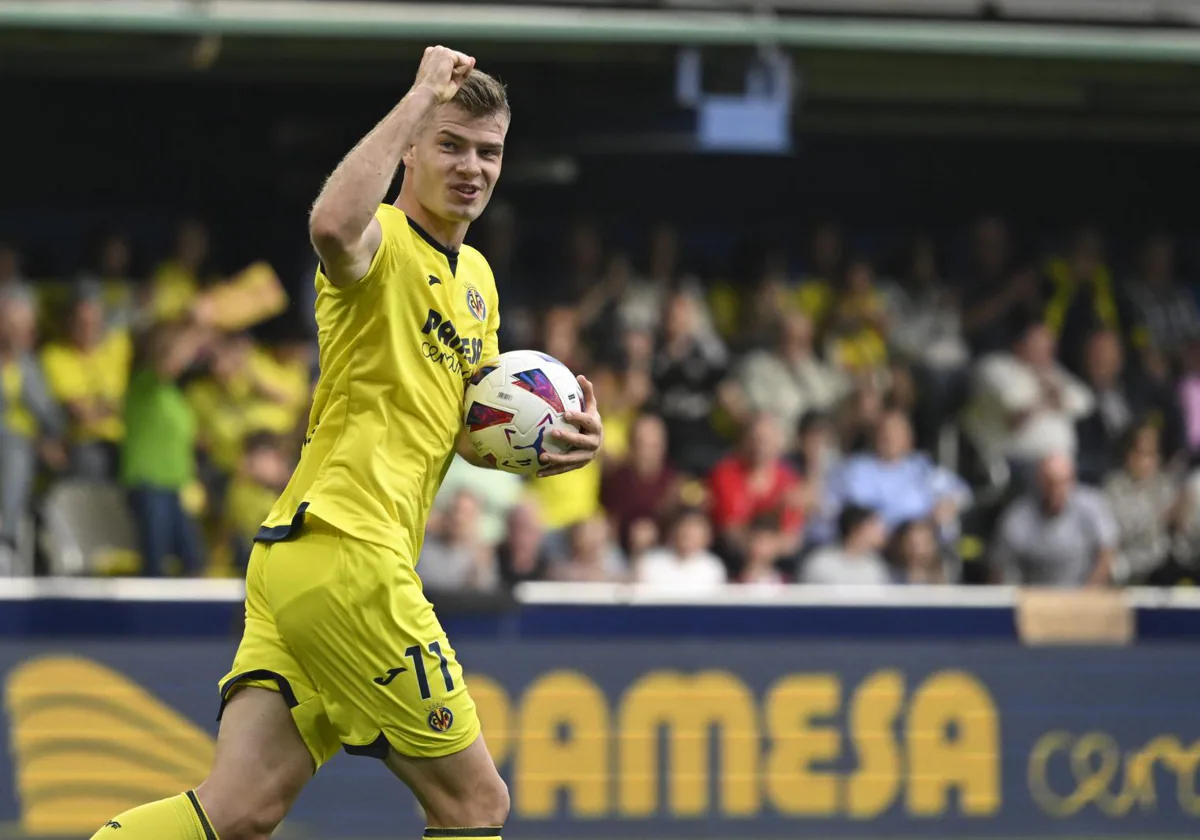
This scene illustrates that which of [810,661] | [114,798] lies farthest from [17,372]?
[810,661]

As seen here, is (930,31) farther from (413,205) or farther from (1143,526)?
(413,205)

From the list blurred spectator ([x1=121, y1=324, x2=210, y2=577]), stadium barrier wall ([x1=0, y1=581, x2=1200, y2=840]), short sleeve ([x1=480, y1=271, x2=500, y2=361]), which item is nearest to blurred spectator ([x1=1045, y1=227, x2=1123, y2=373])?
stadium barrier wall ([x1=0, y1=581, x2=1200, y2=840])

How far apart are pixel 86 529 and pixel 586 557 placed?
2.70 metres

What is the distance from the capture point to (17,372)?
10.9 meters

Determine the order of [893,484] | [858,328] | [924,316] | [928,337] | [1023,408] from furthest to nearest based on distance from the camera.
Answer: [924,316]
[928,337]
[858,328]
[1023,408]
[893,484]

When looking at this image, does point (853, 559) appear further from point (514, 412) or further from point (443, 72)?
point (443, 72)

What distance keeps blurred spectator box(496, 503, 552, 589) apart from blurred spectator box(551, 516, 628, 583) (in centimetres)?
14

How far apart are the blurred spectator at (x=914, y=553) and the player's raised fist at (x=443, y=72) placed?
24.3 ft

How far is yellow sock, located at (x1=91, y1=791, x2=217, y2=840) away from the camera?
478 cm

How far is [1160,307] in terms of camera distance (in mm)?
14586

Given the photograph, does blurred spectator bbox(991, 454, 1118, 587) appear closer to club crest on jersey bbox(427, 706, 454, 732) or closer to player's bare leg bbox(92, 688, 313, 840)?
club crest on jersey bbox(427, 706, 454, 732)

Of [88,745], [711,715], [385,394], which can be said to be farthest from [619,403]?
[385,394]

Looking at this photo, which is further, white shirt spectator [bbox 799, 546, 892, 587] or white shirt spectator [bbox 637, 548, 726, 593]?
white shirt spectator [bbox 799, 546, 892, 587]

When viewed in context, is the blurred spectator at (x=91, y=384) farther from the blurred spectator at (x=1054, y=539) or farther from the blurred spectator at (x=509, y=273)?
the blurred spectator at (x=1054, y=539)
